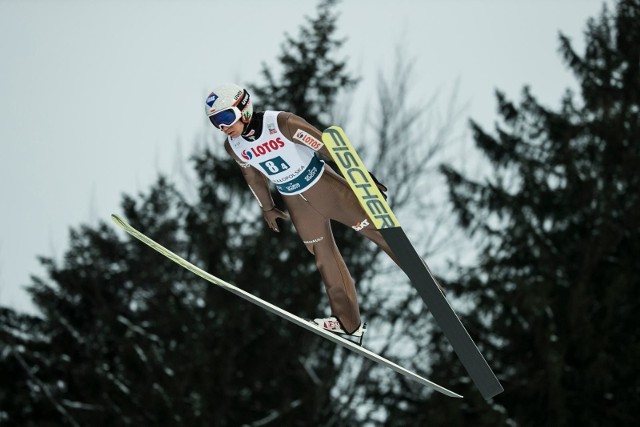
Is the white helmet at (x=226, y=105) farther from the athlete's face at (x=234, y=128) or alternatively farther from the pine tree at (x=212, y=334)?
the pine tree at (x=212, y=334)

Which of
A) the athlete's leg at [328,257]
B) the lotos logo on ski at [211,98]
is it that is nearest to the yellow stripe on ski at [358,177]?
the athlete's leg at [328,257]

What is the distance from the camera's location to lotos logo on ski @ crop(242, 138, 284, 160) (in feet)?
17.4

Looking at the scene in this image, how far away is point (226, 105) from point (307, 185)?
61cm

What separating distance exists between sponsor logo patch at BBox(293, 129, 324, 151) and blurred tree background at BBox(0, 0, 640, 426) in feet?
33.6

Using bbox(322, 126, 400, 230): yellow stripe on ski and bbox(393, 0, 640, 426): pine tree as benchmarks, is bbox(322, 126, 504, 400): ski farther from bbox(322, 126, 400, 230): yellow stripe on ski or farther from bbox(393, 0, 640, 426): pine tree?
bbox(393, 0, 640, 426): pine tree

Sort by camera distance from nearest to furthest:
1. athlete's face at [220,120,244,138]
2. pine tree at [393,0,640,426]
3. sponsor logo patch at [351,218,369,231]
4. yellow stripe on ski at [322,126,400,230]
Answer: yellow stripe on ski at [322,126,400,230] < athlete's face at [220,120,244,138] < sponsor logo patch at [351,218,369,231] < pine tree at [393,0,640,426]

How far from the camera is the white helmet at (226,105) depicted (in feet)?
16.9

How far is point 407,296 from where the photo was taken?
1742 centimetres

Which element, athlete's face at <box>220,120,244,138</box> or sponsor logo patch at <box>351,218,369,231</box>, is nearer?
athlete's face at <box>220,120,244,138</box>

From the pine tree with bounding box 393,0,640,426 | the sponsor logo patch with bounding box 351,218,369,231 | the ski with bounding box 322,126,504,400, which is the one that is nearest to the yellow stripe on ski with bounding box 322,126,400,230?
the ski with bounding box 322,126,504,400

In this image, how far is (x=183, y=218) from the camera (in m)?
18.0

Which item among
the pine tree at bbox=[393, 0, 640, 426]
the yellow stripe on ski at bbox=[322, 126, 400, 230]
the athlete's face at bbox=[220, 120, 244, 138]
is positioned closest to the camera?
the yellow stripe on ski at bbox=[322, 126, 400, 230]

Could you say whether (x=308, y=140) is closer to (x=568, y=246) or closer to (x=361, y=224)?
(x=361, y=224)

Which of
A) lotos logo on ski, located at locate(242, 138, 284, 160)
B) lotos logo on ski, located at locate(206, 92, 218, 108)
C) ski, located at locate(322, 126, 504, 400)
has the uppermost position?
lotos logo on ski, located at locate(206, 92, 218, 108)
